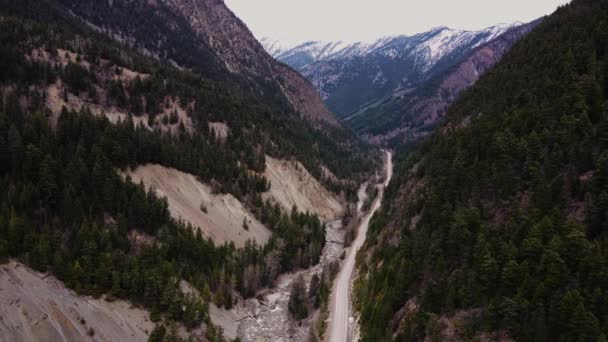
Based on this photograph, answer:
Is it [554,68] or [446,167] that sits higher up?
[554,68]

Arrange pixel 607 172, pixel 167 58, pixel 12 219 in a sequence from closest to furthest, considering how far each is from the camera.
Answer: pixel 607 172, pixel 12 219, pixel 167 58

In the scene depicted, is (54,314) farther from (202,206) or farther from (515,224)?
(515,224)

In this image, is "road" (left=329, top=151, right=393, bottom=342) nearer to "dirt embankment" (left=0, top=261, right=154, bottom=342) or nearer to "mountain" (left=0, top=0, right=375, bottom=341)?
"mountain" (left=0, top=0, right=375, bottom=341)

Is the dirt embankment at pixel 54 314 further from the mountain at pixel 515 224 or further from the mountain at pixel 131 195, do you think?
the mountain at pixel 515 224

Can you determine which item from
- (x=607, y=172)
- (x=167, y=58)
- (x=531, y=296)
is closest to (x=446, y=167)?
(x=607, y=172)

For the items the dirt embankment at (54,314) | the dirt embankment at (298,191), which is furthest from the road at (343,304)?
the dirt embankment at (54,314)


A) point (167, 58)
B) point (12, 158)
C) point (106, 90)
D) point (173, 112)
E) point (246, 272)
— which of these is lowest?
point (246, 272)

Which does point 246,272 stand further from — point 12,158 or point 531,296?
point 531,296
